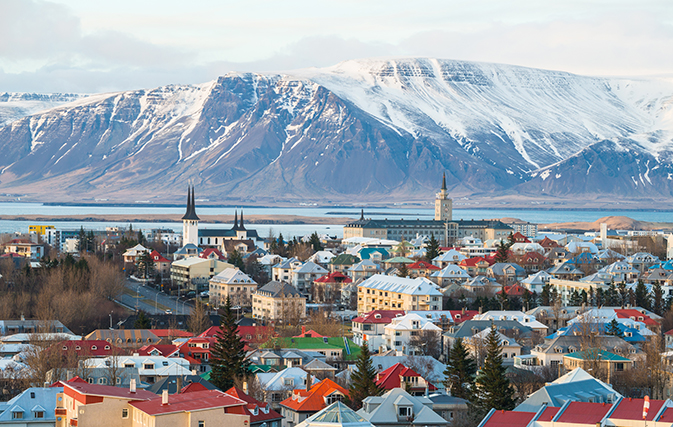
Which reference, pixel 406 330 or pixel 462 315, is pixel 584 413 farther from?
pixel 462 315

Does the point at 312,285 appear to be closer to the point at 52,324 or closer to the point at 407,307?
the point at 407,307

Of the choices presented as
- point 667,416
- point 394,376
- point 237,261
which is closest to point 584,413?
point 667,416

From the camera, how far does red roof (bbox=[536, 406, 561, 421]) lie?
134 feet

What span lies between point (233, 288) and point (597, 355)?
49.1 metres

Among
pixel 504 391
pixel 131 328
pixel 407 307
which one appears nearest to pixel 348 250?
pixel 407 307

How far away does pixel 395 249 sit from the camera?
153375 millimetres

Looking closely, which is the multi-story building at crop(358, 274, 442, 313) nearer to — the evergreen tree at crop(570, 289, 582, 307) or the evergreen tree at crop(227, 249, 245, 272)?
the evergreen tree at crop(570, 289, 582, 307)

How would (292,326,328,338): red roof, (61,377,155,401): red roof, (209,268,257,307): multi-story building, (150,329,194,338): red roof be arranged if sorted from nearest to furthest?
(61,377,155,401): red roof, (292,326,328,338): red roof, (150,329,194,338): red roof, (209,268,257,307): multi-story building

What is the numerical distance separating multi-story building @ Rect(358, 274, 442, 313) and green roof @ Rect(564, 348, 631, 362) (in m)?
30.7

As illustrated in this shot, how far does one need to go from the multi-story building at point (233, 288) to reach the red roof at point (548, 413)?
198 feet

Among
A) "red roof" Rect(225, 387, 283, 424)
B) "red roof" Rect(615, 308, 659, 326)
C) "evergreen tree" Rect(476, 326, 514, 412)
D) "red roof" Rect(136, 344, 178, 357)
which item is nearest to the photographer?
"red roof" Rect(225, 387, 283, 424)

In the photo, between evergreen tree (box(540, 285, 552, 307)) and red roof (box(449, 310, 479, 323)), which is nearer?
red roof (box(449, 310, 479, 323))

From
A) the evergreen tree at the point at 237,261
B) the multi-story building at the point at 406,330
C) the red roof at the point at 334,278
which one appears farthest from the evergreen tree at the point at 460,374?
the evergreen tree at the point at 237,261

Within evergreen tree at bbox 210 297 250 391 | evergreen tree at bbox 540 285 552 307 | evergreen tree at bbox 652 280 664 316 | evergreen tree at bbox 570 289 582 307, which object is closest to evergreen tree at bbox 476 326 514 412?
evergreen tree at bbox 210 297 250 391
